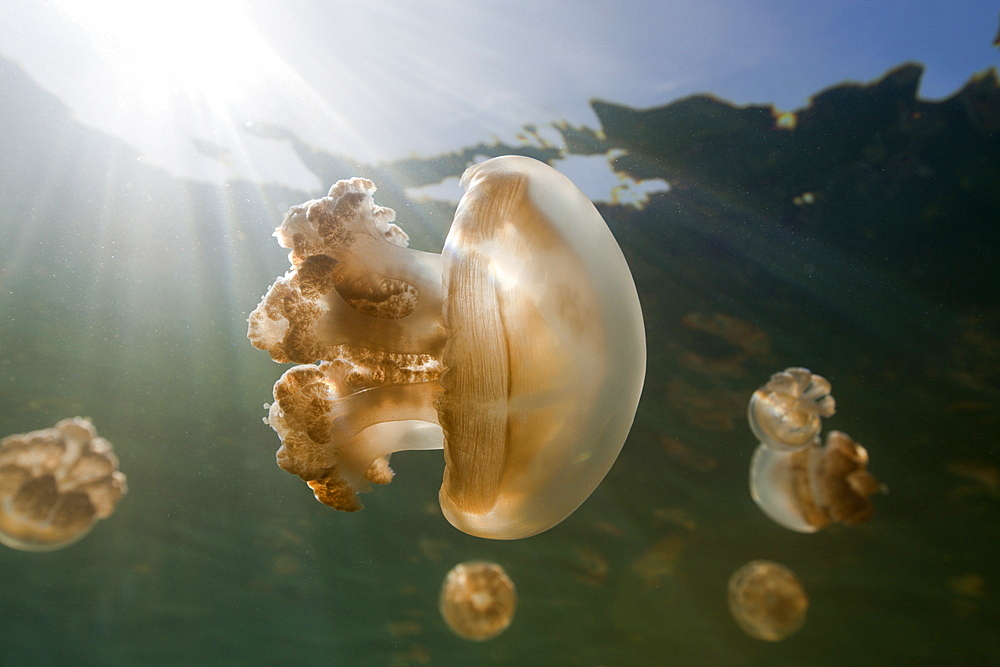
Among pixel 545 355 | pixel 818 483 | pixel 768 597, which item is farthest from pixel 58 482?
pixel 768 597

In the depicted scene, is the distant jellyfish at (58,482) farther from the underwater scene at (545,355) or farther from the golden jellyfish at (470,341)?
the golden jellyfish at (470,341)

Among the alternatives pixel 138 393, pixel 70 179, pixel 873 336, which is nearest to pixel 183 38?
pixel 70 179

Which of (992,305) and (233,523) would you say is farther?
(233,523)

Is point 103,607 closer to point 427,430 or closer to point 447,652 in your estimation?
point 447,652

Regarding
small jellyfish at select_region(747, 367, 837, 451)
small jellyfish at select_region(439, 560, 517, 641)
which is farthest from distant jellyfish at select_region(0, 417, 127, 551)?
small jellyfish at select_region(439, 560, 517, 641)

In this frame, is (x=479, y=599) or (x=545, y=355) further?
(x=479, y=599)

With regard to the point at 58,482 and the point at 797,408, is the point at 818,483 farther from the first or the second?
the point at 58,482
